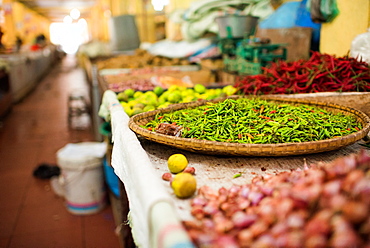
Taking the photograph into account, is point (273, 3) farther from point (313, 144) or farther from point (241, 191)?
point (241, 191)

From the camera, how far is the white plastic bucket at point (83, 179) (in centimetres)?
326

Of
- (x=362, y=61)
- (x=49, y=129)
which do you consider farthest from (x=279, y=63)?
(x=49, y=129)

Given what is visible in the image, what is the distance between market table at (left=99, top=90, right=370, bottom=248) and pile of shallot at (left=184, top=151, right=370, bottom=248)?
9 centimetres

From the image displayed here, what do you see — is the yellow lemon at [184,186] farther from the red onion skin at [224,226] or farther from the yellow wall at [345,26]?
the yellow wall at [345,26]

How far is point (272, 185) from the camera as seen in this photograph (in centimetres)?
102

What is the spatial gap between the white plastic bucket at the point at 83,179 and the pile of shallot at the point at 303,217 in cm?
252

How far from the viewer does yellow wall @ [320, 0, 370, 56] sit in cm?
261

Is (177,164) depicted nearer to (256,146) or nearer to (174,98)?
(256,146)

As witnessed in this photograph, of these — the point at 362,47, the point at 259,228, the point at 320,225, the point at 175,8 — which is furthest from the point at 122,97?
the point at 175,8

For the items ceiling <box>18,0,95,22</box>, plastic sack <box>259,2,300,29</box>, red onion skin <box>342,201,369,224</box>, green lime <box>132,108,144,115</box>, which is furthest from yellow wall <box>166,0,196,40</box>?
ceiling <box>18,0,95,22</box>

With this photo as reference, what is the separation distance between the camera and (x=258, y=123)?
1.59 metres

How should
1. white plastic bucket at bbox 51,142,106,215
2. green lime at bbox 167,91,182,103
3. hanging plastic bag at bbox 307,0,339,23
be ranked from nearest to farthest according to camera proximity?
green lime at bbox 167,91,182,103, hanging plastic bag at bbox 307,0,339,23, white plastic bucket at bbox 51,142,106,215

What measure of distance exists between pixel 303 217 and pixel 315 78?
1.83 metres

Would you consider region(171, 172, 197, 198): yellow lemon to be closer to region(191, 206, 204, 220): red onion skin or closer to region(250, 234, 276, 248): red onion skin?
region(191, 206, 204, 220): red onion skin
